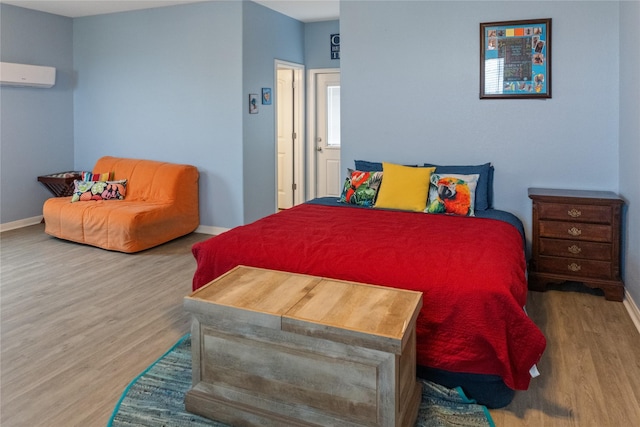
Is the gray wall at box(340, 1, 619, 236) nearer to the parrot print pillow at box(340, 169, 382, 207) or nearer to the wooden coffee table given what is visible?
the parrot print pillow at box(340, 169, 382, 207)

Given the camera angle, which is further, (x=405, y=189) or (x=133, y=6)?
(x=133, y=6)

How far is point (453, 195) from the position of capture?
140 inches

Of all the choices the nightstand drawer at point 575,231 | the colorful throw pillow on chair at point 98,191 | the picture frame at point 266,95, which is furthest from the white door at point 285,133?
the nightstand drawer at point 575,231

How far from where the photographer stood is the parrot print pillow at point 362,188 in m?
3.79

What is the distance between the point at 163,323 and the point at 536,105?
10.3 feet

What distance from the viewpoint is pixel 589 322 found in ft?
9.70

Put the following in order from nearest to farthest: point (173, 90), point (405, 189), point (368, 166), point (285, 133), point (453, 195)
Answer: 1. point (453, 195)
2. point (405, 189)
3. point (368, 166)
4. point (173, 90)
5. point (285, 133)

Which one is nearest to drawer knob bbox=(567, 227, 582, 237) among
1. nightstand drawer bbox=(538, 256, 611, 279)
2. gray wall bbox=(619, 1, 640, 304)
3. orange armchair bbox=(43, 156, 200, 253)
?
nightstand drawer bbox=(538, 256, 611, 279)

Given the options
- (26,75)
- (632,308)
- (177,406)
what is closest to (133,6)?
(26,75)

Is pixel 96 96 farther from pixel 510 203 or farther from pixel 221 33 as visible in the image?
pixel 510 203

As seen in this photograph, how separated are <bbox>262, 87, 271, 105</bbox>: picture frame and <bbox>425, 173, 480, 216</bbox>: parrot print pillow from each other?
2.45 metres

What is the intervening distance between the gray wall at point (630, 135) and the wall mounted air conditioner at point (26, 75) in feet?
18.6

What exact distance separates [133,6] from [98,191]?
2.03m

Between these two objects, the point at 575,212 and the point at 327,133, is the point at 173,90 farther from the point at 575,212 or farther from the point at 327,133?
the point at 575,212
